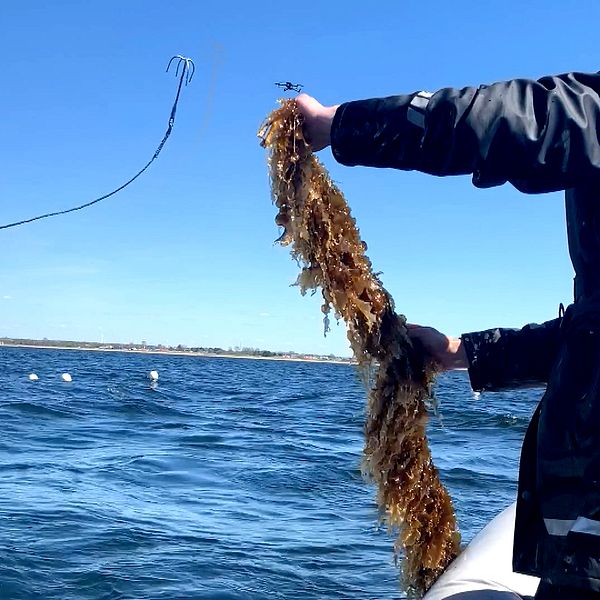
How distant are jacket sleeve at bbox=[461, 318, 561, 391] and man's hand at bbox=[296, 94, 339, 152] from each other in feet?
3.24

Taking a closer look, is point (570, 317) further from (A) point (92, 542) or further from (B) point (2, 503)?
(B) point (2, 503)

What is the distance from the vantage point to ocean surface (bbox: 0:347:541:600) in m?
6.02

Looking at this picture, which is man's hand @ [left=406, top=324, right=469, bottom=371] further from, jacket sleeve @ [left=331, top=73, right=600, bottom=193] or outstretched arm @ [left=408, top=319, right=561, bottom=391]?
jacket sleeve @ [left=331, top=73, right=600, bottom=193]

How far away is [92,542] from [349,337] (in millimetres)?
4789

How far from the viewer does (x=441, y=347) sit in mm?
2980

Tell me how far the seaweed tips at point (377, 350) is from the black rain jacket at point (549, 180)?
658 millimetres

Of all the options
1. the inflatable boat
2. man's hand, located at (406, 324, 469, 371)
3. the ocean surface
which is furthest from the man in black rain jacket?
the ocean surface

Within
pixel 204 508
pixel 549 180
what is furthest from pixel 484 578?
pixel 204 508

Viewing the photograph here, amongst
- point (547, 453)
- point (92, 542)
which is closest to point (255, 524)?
point (92, 542)

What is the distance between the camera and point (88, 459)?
1146 centimetres

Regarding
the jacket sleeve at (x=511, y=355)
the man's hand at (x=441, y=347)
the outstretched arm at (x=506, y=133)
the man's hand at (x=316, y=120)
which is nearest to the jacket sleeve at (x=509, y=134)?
the outstretched arm at (x=506, y=133)

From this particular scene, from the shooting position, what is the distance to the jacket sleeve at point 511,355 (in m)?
2.71

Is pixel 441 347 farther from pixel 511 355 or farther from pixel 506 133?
pixel 506 133

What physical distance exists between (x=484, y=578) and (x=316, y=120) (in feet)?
6.50
